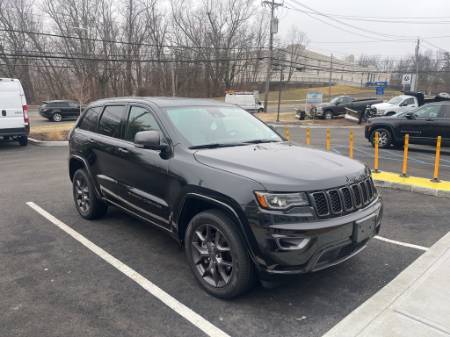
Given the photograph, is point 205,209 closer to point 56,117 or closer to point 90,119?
point 90,119

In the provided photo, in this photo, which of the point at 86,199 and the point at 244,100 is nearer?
the point at 86,199

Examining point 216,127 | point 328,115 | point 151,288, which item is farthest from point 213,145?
point 328,115

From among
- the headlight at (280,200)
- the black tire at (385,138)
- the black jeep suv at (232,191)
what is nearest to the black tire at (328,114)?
the black tire at (385,138)

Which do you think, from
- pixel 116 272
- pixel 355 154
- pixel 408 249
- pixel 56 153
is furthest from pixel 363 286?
pixel 56 153

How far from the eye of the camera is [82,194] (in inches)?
220

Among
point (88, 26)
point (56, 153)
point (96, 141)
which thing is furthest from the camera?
point (88, 26)

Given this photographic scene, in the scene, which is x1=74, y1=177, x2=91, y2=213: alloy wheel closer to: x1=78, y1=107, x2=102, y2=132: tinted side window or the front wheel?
x1=78, y1=107, x2=102, y2=132: tinted side window

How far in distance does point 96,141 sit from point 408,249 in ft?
13.5

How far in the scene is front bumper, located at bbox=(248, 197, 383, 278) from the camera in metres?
2.88

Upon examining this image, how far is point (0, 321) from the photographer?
10.0 ft

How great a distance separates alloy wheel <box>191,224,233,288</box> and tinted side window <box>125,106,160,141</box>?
1285mm

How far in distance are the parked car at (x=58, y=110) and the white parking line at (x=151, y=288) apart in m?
24.9

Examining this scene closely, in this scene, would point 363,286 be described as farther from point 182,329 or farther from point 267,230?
point 182,329

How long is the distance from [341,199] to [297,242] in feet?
1.86
